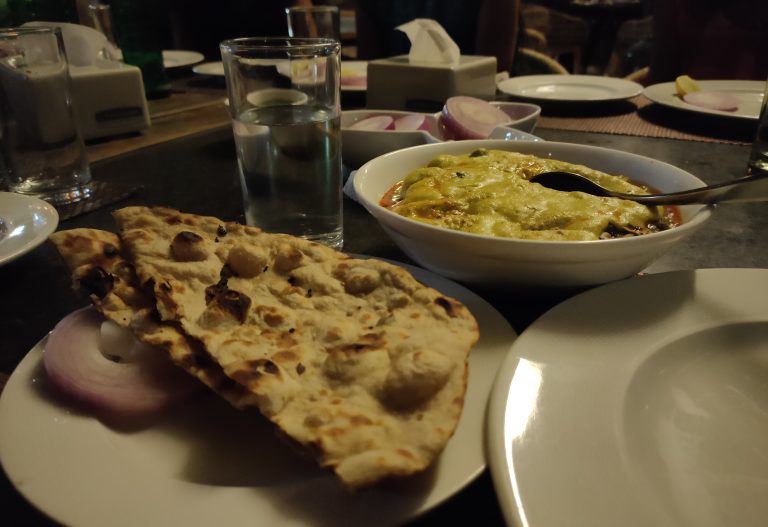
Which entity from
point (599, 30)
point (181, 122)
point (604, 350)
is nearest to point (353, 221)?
point (604, 350)

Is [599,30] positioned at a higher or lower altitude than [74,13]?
lower

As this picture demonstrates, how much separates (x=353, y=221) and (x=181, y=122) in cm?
117

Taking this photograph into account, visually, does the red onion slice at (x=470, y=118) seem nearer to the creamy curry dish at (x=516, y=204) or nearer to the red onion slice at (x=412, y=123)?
the red onion slice at (x=412, y=123)

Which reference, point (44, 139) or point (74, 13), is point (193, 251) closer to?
point (44, 139)

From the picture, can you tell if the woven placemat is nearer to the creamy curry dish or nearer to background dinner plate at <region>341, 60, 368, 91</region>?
background dinner plate at <region>341, 60, 368, 91</region>

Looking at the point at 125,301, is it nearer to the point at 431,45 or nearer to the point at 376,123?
A: the point at 376,123

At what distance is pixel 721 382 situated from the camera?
0.75m

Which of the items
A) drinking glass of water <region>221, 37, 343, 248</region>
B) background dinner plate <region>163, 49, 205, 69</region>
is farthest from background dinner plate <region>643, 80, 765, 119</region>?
background dinner plate <region>163, 49, 205, 69</region>

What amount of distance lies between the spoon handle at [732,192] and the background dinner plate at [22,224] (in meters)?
1.10

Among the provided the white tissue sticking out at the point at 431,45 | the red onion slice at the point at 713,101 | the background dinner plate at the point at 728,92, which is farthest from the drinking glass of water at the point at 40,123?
the red onion slice at the point at 713,101

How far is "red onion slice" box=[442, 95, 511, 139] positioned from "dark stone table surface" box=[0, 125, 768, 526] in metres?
0.36

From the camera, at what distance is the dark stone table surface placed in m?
0.60

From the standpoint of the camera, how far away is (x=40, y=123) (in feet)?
4.60

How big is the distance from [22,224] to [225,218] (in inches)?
15.4
